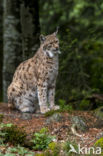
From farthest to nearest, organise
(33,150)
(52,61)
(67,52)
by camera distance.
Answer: (67,52) < (52,61) < (33,150)

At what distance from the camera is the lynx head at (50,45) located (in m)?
7.93

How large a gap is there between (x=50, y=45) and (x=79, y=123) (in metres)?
2.11

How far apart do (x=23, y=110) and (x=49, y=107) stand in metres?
0.59

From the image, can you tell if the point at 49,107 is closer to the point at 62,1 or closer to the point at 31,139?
the point at 31,139

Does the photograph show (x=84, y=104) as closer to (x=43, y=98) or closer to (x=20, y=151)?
(x=43, y=98)

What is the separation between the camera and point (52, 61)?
820cm

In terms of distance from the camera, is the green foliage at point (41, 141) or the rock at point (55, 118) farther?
the rock at point (55, 118)

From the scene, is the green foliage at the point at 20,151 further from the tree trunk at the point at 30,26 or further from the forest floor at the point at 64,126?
the tree trunk at the point at 30,26

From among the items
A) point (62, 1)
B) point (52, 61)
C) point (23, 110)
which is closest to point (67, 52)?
point (52, 61)

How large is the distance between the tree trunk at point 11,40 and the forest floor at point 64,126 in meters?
2.50

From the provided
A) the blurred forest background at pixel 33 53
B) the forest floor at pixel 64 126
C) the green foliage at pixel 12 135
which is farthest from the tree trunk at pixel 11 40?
the green foliage at pixel 12 135

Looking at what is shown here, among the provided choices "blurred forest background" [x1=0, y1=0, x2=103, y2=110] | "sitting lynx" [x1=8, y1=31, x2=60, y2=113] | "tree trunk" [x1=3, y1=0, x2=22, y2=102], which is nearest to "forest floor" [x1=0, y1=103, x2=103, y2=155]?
"sitting lynx" [x1=8, y1=31, x2=60, y2=113]

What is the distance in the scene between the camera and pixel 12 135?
582 cm

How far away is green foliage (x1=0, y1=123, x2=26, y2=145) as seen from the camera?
5742 millimetres
